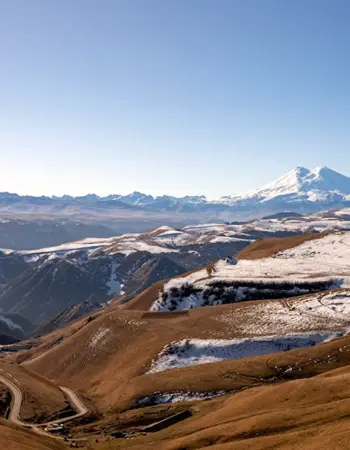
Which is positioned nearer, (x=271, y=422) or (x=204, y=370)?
(x=271, y=422)

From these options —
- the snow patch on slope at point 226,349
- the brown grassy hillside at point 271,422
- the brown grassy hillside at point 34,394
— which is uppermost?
the brown grassy hillside at point 271,422

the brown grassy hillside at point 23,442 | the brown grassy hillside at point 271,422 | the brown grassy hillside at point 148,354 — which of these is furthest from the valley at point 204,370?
the brown grassy hillside at point 23,442

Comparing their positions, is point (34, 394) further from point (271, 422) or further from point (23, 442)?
point (271, 422)

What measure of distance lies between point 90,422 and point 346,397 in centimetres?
3553

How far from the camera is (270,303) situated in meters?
103

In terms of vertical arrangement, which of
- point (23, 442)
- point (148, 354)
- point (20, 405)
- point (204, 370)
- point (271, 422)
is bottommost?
point (20, 405)

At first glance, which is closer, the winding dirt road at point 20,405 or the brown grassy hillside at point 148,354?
the winding dirt road at point 20,405

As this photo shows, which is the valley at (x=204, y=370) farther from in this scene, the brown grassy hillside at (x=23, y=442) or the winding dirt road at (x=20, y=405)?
the brown grassy hillside at (x=23, y=442)

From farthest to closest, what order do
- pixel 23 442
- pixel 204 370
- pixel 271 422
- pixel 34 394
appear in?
1. pixel 204 370
2. pixel 34 394
3. pixel 23 442
4. pixel 271 422

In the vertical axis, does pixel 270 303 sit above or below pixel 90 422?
above

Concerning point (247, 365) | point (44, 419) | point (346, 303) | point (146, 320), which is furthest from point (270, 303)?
point (44, 419)

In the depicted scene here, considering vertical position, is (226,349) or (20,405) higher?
(226,349)

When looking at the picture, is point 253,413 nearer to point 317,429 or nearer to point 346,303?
point 317,429

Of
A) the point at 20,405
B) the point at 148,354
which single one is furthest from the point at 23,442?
the point at 148,354
